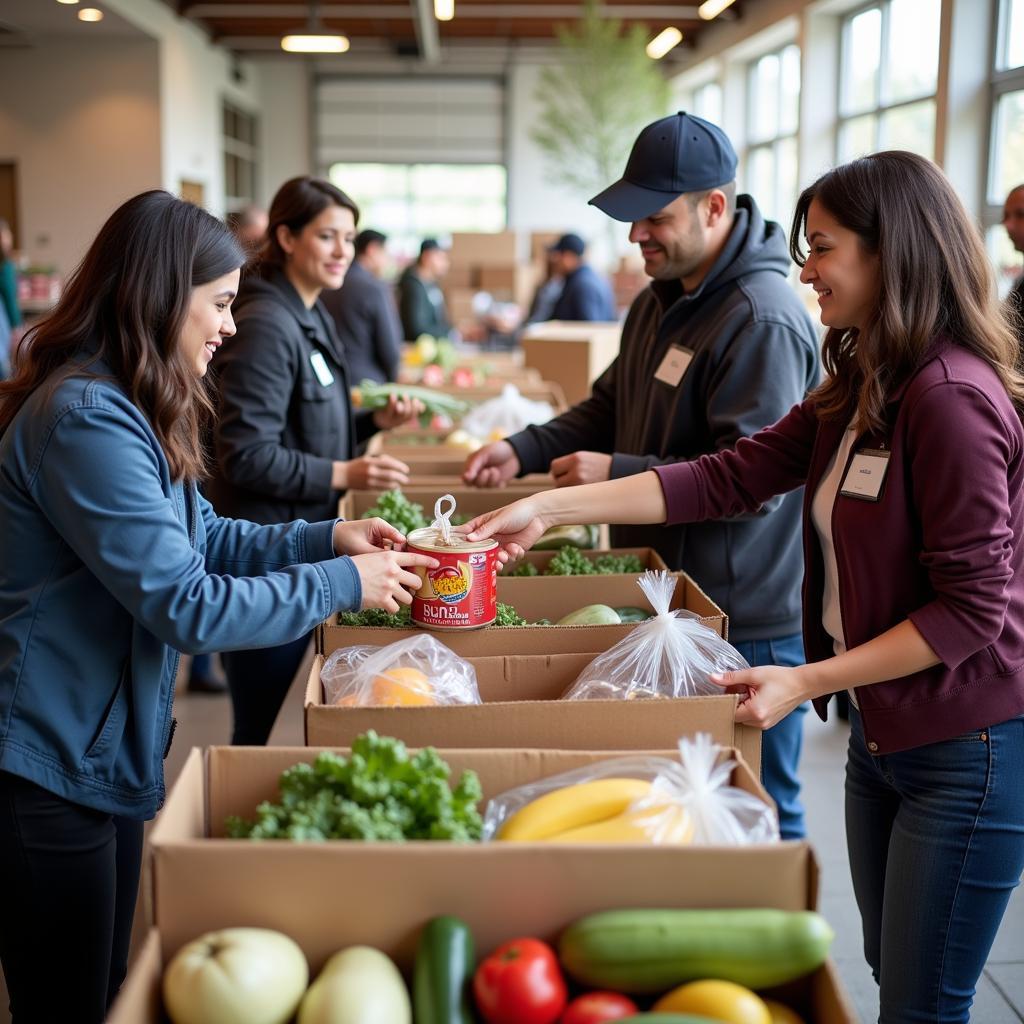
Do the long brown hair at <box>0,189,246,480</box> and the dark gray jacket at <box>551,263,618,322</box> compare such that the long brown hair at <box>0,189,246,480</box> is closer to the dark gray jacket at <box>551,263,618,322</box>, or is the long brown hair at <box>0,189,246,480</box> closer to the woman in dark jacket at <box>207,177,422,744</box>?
the woman in dark jacket at <box>207,177,422,744</box>

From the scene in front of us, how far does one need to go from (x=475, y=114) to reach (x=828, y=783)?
1558 cm

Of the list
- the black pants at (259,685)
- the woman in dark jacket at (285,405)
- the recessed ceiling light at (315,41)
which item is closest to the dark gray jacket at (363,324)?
the woman in dark jacket at (285,405)

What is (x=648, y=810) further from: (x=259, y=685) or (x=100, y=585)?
(x=259, y=685)

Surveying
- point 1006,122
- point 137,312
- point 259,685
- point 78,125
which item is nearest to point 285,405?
point 259,685

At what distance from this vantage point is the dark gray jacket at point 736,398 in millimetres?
2064

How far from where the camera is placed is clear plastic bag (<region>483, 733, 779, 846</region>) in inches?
42.8

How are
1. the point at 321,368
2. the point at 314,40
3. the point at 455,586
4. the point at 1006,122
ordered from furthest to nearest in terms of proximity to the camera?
the point at 314,40 < the point at 1006,122 < the point at 321,368 < the point at 455,586

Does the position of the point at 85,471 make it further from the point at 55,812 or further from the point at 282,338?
the point at 282,338

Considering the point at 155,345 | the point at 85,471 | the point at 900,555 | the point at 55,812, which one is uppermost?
the point at 155,345

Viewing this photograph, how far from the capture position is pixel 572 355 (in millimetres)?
5324

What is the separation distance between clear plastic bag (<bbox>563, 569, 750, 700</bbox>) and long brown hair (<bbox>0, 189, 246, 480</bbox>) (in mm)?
638

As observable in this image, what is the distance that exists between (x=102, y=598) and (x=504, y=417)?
8.07 ft

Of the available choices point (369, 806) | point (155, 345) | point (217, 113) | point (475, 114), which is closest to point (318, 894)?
point (369, 806)

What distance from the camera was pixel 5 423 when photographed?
1408mm
